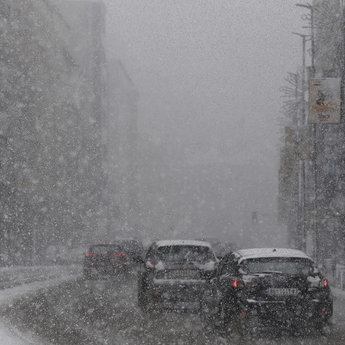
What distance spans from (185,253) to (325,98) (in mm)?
10221

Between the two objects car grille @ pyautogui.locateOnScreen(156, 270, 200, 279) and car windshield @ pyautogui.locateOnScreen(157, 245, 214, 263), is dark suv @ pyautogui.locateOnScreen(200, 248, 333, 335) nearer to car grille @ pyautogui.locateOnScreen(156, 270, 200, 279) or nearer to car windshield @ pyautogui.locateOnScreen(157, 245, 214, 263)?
car grille @ pyautogui.locateOnScreen(156, 270, 200, 279)

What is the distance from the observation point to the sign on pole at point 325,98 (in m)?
23.3

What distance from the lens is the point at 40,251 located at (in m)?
56.6

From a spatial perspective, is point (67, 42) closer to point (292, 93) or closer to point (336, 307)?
point (292, 93)

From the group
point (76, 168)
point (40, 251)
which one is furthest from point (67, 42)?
point (40, 251)

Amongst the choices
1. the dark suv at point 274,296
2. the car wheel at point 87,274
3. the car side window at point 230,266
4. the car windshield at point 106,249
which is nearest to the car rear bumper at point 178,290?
the car side window at point 230,266

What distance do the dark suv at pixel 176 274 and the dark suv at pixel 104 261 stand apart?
12.2 metres

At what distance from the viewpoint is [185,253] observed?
1503cm

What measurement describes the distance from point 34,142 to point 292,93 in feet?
79.8

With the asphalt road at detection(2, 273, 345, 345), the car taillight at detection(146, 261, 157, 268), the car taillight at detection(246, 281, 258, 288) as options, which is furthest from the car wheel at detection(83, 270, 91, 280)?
the car taillight at detection(246, 281, 258, 288)

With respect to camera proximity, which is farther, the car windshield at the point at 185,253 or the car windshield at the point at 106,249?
the car windshield at the point at 106,249

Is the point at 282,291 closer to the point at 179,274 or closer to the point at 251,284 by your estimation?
the point at 251,284

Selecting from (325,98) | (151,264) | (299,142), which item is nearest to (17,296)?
(151,264)

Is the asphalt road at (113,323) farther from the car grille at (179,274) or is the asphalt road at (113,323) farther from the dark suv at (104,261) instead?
the dark suv at (104,261)
